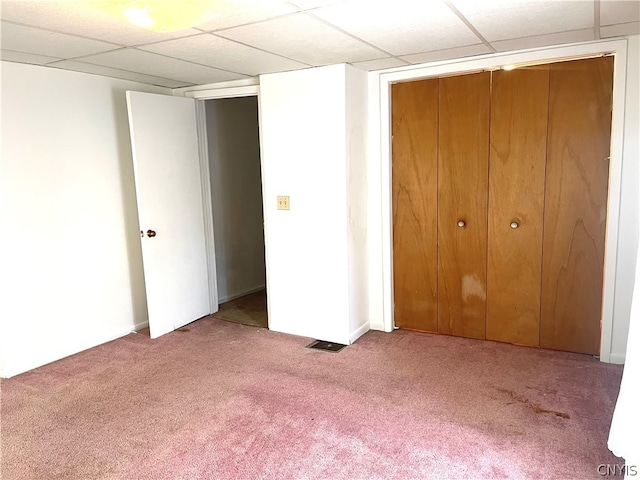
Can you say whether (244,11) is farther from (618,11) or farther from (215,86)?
(215,86)

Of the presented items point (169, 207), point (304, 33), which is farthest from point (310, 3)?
point (169, 207)

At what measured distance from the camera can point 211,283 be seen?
179 inches

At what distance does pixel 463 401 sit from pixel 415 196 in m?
1.62

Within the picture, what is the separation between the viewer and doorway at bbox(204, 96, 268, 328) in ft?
15.7

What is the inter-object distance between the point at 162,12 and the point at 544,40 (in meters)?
2.21

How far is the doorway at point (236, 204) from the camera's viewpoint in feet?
15.7

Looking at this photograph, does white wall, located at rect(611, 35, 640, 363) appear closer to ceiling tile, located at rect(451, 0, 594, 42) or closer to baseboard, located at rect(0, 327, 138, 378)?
ceiling tile, located at rect(451, 0, 594, 42)

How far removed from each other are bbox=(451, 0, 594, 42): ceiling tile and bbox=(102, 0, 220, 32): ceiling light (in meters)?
1.14

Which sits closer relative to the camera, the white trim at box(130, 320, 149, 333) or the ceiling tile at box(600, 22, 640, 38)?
the ceiling tile at box(600, 22, 640, 38)

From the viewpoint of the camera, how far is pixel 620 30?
2705 millimetres

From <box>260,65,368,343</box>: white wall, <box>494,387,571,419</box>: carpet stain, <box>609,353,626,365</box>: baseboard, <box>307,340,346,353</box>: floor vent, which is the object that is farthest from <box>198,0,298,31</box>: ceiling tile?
<box>609,353,626,365</box>: baseboard

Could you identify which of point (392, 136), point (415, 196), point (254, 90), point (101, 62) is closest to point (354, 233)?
point (415, 196)

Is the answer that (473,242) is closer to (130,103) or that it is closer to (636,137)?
(636,137)

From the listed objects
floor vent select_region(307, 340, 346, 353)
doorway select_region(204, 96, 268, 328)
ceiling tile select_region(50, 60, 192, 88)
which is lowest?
floor vent select_region(307, 340, 346, 353)
